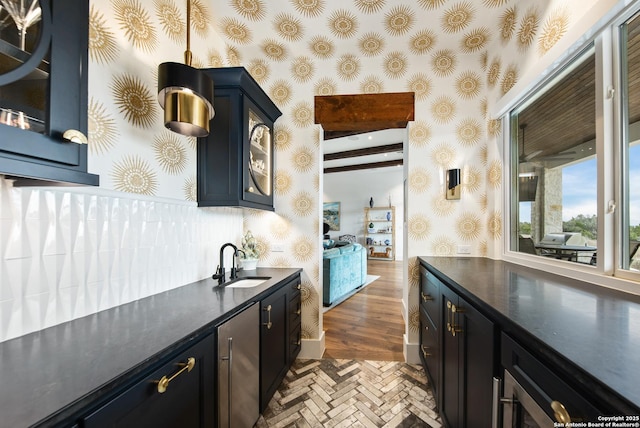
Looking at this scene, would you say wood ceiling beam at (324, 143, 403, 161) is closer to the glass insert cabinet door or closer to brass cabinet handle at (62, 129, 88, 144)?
the glass insert cabinet door

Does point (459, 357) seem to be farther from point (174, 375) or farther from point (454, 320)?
point (174, 375)

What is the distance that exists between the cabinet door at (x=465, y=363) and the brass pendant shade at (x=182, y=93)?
59.2 inches

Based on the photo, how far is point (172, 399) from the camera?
2.80 feet

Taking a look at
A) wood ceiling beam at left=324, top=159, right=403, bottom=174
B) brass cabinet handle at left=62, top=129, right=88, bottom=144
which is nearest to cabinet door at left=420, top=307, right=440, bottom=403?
brass cabinet handle at left=62, top=129, right=88, bottom=144

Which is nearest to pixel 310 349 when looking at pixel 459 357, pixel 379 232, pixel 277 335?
pixel 277 335

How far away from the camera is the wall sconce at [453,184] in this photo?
2.28 meters

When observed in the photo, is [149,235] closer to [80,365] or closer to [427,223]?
[80,365]

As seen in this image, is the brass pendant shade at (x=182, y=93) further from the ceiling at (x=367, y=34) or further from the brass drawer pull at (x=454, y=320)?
the brass drawer pull at (x=454, y=320)

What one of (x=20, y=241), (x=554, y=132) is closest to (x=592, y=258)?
(x=554, y=132)

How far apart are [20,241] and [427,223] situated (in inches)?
101

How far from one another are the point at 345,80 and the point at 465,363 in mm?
2415

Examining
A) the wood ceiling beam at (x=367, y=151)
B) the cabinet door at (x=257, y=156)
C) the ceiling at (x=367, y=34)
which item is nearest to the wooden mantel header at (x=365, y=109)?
the ceiling at (x=367, y=34)

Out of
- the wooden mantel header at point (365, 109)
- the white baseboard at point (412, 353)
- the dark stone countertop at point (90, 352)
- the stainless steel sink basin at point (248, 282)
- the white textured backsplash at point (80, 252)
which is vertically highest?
the wooden mantel header at point (365, 109)

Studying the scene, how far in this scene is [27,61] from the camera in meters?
0.69
